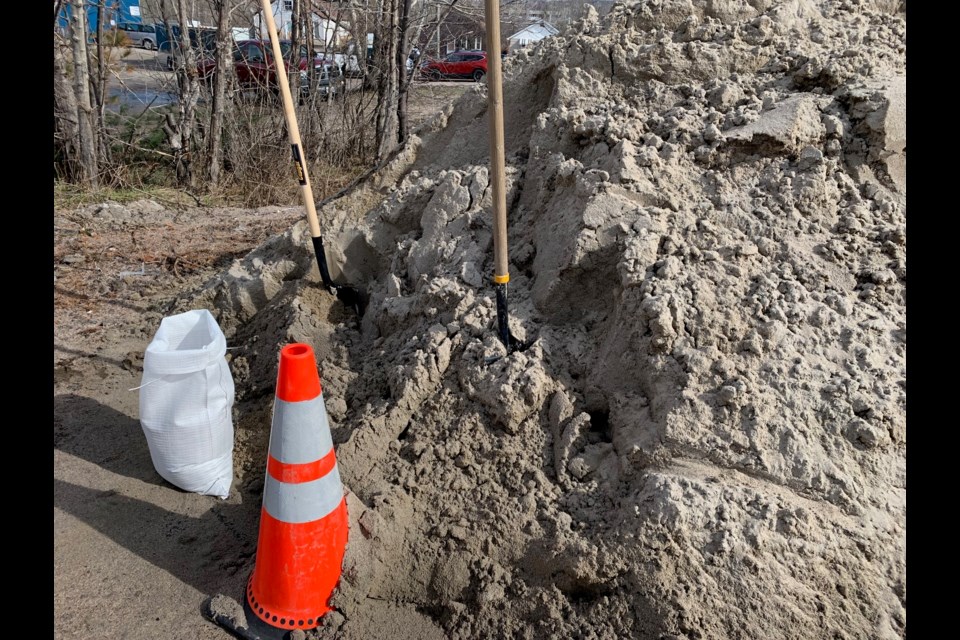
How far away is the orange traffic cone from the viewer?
210 cm

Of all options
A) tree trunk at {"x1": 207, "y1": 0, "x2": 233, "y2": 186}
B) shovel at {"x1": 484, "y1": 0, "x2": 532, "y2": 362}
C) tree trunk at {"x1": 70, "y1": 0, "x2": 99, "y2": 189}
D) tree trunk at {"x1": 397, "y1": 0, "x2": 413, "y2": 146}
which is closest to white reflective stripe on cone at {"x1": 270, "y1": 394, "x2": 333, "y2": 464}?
shovel at {"x1": 484, "y1": 0, "x2": 532, "y2": 362}

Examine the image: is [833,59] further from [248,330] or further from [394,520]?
[248,330]

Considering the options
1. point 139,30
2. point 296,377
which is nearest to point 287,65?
point 139,30

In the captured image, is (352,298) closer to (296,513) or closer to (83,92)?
(296,513)

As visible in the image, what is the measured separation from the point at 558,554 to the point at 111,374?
10.2 feet

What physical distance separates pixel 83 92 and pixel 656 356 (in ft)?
25.7

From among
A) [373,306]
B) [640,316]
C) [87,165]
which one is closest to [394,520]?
[640,316]

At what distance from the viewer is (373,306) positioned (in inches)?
138

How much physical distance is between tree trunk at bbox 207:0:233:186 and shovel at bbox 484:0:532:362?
20.0 ft

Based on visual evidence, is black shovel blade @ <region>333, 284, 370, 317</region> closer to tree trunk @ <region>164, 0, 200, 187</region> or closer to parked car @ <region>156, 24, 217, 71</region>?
tree trunk @ <region>164, 0, 200, 187</region>

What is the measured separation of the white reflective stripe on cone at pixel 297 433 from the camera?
212 cm

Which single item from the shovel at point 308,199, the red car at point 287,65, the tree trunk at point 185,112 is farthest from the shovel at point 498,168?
the tree trunk at point 185,112

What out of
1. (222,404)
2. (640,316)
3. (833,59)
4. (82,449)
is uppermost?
(833,59)

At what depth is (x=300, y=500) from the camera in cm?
211
